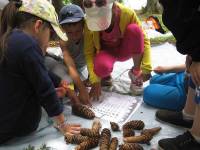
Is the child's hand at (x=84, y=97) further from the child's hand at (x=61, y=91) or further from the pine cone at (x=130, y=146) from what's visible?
the pine cone at (x=130, y=146)

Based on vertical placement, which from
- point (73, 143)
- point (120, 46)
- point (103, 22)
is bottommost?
point (73, 143)

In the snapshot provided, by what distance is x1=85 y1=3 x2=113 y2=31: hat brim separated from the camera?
1394mm

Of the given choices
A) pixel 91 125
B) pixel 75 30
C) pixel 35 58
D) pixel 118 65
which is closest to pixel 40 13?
pixel 35 58

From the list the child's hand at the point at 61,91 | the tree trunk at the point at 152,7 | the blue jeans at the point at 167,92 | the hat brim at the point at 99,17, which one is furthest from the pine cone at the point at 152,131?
the tree trunk at the point at 152,7

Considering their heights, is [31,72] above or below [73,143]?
above

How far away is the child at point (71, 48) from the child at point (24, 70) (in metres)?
0.25

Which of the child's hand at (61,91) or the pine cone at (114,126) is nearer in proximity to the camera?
the pine cone at (114,126)

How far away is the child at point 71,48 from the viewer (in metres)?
1.43

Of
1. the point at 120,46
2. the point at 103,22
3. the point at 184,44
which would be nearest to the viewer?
the point at 184,44

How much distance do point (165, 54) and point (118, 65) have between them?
0.32 metres

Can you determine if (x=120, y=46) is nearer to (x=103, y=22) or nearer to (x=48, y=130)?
(x=103, y=22)

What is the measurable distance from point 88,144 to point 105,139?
6cm

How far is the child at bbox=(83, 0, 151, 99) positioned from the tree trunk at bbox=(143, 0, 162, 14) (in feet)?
4.05

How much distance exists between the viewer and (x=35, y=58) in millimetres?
1071
